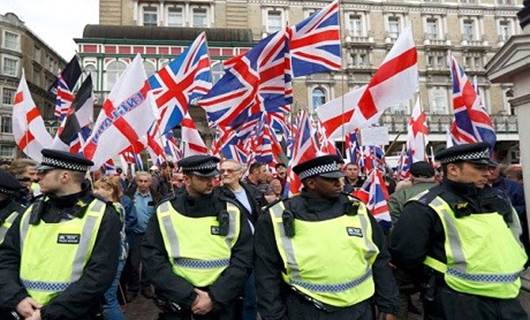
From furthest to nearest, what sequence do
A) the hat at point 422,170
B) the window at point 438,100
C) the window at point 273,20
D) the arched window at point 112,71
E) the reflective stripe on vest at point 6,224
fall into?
the window at point 438,100, the window at point 273,20, the arched window at point 112,71, the hat at point 422,170, the reflective stripe on vest at point 6,224

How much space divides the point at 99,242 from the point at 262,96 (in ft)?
13.0

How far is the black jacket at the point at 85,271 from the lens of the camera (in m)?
2.72

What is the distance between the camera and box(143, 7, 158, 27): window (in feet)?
114

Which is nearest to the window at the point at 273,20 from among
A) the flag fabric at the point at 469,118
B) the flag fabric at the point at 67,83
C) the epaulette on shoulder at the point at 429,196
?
the flag fabric at the point at 67,83

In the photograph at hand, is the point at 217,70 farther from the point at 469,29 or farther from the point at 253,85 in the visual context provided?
the point at 469,29

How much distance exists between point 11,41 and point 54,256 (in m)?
46.2

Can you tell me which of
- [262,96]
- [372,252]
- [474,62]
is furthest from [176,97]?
[474,62]

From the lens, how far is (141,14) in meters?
34.7

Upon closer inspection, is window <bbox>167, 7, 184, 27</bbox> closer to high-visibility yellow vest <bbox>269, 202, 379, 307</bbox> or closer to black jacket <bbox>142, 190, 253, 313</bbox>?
black jacket <bbox>142, 190, 253, 313</bbox>

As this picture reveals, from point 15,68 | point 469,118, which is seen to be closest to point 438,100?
point 469,118

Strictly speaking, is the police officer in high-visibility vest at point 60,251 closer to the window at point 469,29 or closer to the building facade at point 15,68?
the building facade at point 15,68

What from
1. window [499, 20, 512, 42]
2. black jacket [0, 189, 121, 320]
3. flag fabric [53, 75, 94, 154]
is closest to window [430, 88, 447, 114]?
window [499, 20, 512, 42]

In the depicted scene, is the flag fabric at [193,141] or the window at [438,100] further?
the window at [438,100]

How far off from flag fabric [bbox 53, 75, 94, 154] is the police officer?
274 centimetres
